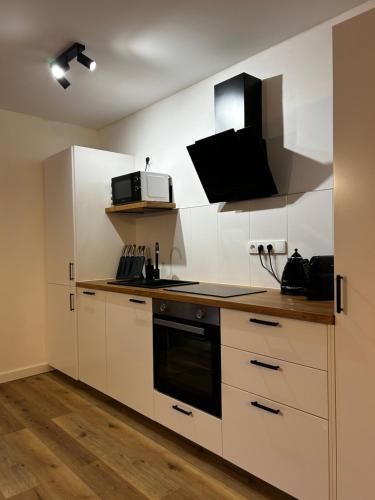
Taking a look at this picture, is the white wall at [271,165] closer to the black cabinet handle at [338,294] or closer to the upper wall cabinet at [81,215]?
the upper wall cabinet at [81,215]

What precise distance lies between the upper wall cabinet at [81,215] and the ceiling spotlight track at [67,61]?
0.66 m

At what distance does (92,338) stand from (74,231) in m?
0.87

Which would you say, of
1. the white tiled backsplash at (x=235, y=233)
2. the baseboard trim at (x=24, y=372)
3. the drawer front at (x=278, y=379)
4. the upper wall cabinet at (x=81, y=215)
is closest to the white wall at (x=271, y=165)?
the white tiled backsplash at (x=235, y=233)

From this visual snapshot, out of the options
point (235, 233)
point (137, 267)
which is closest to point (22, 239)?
point (137, 267)

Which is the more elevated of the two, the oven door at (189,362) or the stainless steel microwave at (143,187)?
the stainless steel microwave at (143,187)

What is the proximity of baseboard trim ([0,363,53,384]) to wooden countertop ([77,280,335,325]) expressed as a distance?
5.58 ft

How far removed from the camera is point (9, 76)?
105 inches

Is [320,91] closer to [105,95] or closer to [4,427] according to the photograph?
[105,95]

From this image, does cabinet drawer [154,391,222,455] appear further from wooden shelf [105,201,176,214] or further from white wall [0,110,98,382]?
white wall [0,110,98,382]

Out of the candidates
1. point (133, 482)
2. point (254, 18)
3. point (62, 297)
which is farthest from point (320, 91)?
point (62, 297)

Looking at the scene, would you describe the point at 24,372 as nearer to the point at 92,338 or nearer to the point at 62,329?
the point at 62,329

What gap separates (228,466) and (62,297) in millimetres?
1968

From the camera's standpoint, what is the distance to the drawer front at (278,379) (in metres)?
1.51

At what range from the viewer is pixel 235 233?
257 cm
